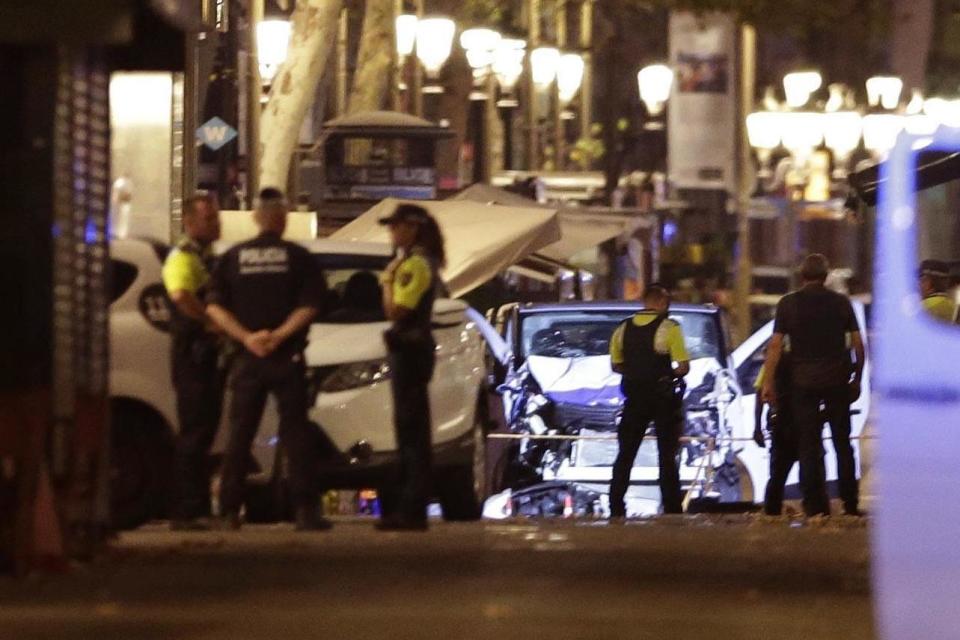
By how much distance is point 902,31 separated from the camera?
94.2ft

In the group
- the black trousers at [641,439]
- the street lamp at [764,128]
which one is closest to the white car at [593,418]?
the black trousers at [641,439]

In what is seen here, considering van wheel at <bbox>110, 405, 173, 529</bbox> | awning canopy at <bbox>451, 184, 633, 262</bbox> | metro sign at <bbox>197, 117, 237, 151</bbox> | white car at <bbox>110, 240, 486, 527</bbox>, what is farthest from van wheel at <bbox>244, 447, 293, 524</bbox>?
awning canopy at <bbox>451, 184, 633, 262</bbox>

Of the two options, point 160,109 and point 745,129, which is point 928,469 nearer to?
point 160,109

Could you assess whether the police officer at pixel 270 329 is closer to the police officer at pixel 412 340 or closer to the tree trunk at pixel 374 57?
the police officer at pixel 412 340

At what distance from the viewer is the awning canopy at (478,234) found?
69.6 feet

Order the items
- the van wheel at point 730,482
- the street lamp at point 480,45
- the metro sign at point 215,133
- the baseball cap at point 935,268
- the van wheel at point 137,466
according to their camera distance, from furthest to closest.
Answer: the street lamp at point 480,45 → the metro sign at point 215,133 → the van wheel at point 730,482 → the van wheel at point 137,466 → the baseball cap at point 935,268

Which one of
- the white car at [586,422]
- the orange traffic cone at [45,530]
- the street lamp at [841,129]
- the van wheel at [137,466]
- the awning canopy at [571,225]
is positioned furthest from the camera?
the street lamp at [841,129]

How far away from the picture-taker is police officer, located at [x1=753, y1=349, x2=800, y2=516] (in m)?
15.4

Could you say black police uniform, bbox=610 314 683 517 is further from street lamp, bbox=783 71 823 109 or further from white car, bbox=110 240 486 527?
street lamp, bbox=783 71 823 109

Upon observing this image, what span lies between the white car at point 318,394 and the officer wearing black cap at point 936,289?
3.88 metres

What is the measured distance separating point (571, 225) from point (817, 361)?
13.0 m

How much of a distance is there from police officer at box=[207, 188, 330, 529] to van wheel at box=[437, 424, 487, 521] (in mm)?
2017

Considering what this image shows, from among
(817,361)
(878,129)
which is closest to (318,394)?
(817,361)

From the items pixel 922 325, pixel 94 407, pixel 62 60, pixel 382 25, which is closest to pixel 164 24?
pixel 62 60
